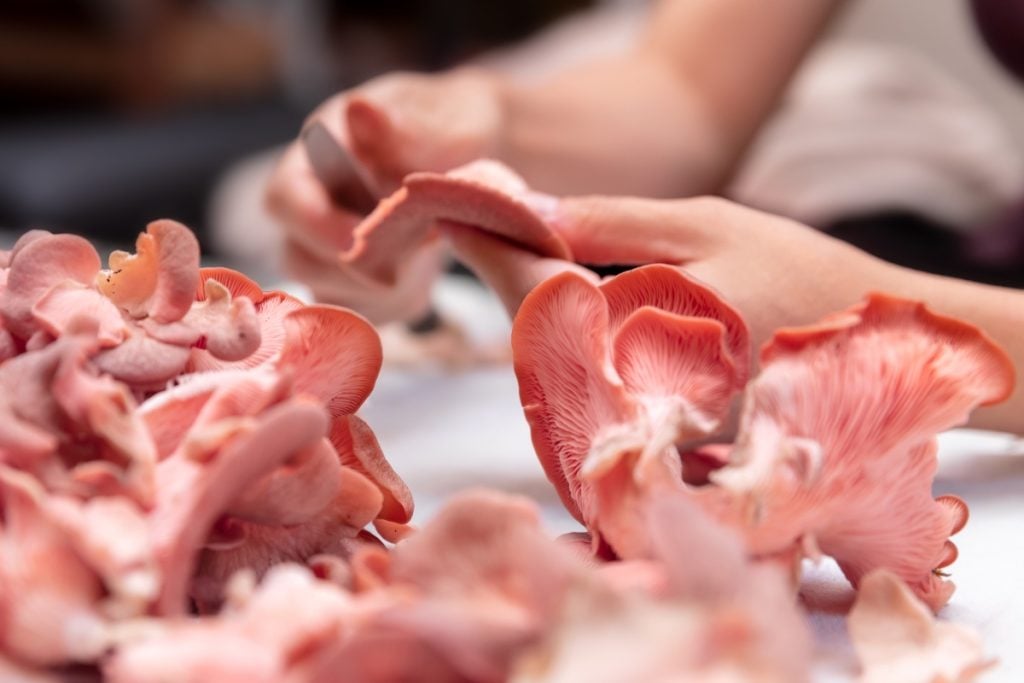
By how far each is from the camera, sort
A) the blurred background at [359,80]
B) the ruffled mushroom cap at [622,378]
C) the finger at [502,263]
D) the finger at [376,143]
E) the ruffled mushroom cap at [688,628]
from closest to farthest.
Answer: the ruffled mushroom cap at [688,628] < the ruffled mushroom cap at [622,378] < the finger at [502,263] < the finger at [376,143] < the blurred background at [359,80]

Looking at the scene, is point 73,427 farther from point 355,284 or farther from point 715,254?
point 355,284

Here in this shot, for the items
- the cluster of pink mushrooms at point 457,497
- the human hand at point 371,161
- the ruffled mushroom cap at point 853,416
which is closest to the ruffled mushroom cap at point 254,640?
the cluster of pink mushrooms at point 457,497

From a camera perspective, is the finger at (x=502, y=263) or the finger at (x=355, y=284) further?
the finger at (x=355, y=284)

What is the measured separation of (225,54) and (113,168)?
1.35m

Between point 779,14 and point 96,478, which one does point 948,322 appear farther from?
point 779,14

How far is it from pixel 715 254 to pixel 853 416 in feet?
0.44

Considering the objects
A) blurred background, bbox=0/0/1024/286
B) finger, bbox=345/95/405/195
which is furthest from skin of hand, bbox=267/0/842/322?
blurred background, bbox=0/0/1024/286

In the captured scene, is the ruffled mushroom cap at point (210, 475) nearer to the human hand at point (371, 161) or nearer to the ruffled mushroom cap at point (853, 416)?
the ruffled mushroom cap at point (853, 416)

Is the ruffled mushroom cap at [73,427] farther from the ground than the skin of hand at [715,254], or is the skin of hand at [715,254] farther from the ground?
the ruffled mushroom cap at [73,427]

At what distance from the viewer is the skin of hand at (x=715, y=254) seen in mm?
403

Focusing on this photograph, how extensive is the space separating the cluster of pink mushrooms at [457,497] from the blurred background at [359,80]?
25.6 inches

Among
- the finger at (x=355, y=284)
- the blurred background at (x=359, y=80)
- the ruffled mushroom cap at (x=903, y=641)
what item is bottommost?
the blurred background at (x=359, y=80)

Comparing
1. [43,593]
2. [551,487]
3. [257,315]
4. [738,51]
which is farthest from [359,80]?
[43,593]

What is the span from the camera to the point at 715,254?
1.37 feet
